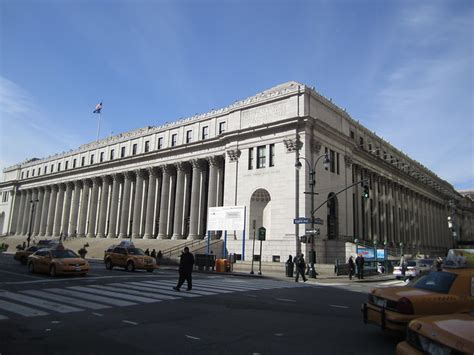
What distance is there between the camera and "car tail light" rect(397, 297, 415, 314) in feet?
22.9

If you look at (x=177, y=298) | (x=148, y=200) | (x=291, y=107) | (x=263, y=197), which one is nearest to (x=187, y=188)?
(x=148, y=200)

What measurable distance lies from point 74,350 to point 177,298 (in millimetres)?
7003

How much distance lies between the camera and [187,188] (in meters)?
57.8

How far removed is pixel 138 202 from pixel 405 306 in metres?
59.1

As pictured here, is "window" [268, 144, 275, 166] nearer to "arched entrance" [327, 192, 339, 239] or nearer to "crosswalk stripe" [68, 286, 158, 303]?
"arched entrance" [327, 192, 339, 239]

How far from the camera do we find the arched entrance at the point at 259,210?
1726 inches

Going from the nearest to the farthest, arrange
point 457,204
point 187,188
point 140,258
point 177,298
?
1. point 177,298
2. point 140,258
3. point 187,188
4. point 457,204

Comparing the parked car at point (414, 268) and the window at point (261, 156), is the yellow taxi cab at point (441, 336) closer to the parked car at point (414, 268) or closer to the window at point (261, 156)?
the parked car at point (414, 268)

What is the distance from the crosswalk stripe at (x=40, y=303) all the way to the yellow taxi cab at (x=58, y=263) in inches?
260

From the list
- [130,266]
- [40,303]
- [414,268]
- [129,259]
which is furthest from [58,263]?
[414,268]

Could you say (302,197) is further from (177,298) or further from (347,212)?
(177,298)

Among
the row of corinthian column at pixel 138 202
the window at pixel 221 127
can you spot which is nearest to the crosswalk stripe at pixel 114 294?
the row of corinthian column at pixel 138 202

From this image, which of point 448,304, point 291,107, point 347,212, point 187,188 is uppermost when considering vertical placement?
point 291,107

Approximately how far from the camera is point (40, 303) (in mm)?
11883
